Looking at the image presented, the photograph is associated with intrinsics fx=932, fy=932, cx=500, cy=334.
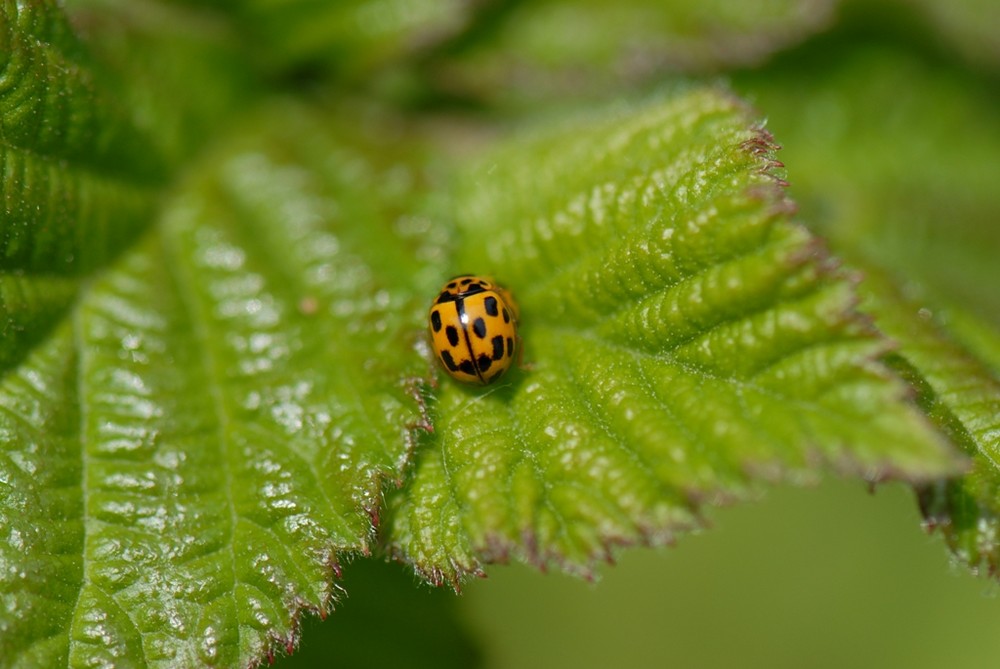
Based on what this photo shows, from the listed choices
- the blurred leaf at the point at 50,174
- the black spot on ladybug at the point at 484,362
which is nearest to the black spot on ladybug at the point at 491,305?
the black spot on ladybug at the point at 484,362

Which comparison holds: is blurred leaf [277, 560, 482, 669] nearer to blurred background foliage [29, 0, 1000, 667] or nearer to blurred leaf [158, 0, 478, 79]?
blurred background foliage [29, 0, 1000, 667]

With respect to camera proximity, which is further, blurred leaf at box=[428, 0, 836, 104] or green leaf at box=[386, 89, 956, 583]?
blurred leaf at box=[428, 0, 836, 104]

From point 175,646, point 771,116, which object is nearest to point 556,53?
point 771,116

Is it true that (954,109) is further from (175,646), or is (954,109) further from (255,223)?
(175,646)

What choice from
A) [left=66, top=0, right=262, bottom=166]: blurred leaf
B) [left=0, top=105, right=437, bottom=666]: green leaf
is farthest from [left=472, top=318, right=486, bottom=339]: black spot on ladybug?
[left=66, top=0, right=262, bottom=166]: blurred leaf

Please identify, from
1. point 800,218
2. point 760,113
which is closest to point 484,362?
point 800,218

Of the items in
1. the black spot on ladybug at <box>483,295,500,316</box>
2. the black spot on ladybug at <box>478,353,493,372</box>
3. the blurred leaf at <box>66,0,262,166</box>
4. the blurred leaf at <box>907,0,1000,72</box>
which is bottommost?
the black spot on ladybug at <box>478,353,493,372</box>

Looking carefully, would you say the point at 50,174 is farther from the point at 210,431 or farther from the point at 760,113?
the point at 760,113
